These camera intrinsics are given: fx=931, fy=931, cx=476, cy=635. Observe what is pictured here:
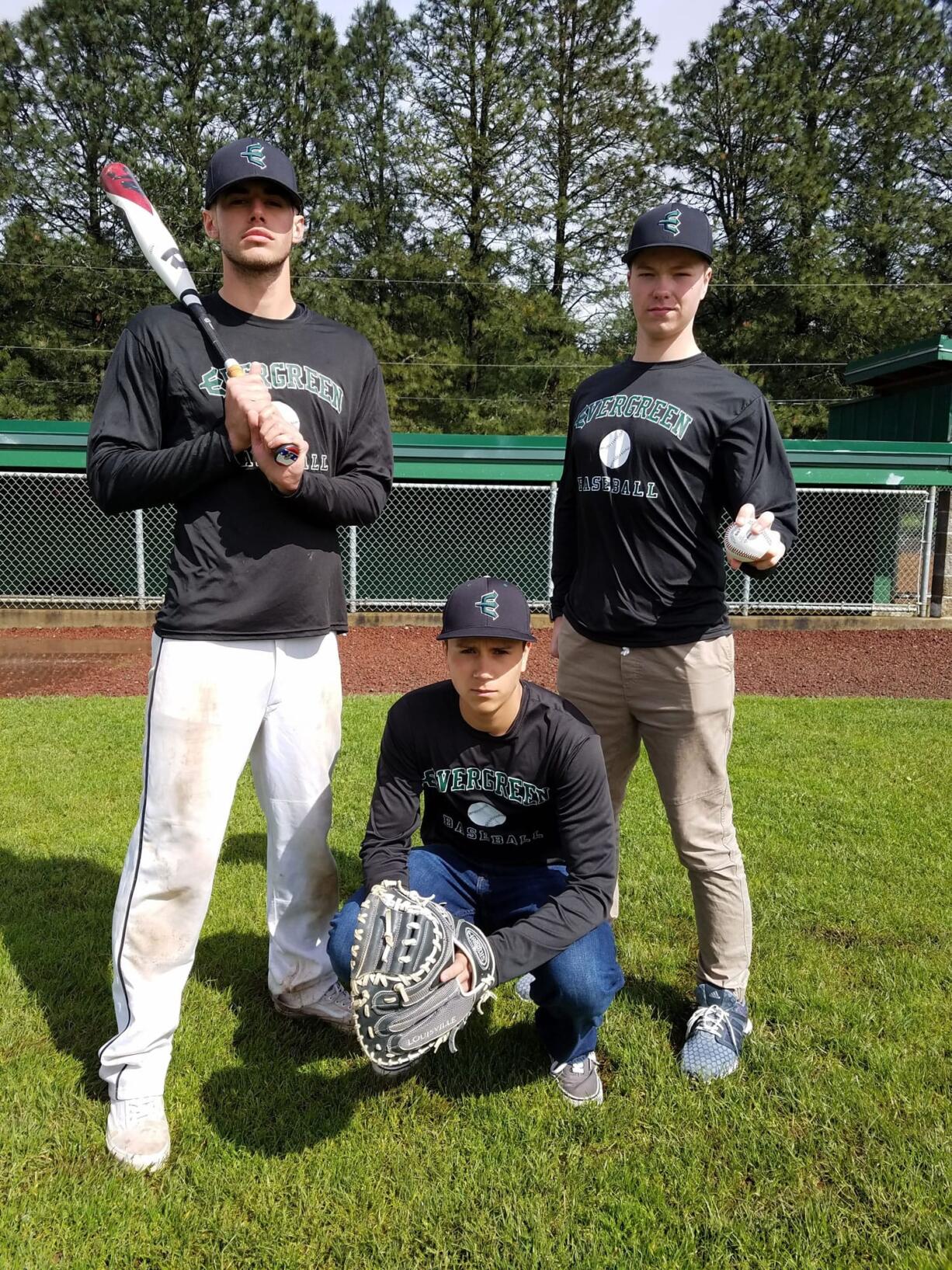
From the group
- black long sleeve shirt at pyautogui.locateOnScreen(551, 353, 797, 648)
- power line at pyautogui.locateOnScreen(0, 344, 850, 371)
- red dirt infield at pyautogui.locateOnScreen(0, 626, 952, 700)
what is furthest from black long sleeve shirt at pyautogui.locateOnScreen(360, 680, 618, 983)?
power line at pyautogui.locateOnScreen(0, 344, 850, 371)

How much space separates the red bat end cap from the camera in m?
2.53

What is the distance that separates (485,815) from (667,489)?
102cm

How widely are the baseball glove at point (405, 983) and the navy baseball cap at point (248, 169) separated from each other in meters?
1.72

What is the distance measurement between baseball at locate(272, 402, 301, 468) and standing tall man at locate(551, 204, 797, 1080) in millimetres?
884

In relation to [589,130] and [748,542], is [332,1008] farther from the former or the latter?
[589,130]

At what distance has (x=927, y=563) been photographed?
11.3m

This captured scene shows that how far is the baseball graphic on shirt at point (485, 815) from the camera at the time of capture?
255cm

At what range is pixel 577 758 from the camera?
2.40 m

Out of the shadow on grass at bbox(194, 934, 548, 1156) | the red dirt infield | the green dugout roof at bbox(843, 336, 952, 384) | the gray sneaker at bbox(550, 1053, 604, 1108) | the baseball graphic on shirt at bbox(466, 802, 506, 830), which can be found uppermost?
the green dugout roof at bbox(843, 336, 952, 384)

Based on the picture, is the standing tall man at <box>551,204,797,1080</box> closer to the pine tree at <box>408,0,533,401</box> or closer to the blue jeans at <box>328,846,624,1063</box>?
the blue jeans at <box>328,846,624,1063</box>

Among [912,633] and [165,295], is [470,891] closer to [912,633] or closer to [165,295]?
[912,633]

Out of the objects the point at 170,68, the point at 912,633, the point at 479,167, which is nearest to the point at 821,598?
the point at 912,633

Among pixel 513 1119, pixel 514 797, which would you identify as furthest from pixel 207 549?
pixel 513 1119

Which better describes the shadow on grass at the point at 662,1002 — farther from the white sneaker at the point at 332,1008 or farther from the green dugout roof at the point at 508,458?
the green dugout roof at the point at 508,458
